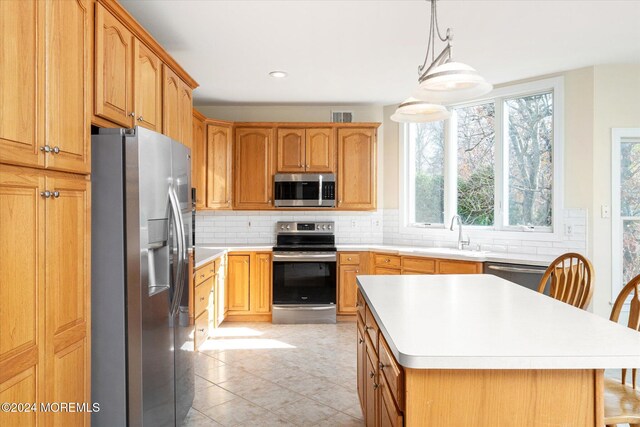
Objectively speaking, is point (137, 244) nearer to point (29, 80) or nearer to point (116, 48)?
point (29, 80)

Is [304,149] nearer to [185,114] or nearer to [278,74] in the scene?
[278,74]

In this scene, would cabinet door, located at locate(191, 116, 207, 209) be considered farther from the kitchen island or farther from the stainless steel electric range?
the kitchen island

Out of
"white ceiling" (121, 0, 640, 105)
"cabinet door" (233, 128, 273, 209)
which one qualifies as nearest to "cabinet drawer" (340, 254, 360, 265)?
"cabinet door" (233, 128, 273, 209)

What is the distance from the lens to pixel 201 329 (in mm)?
3686

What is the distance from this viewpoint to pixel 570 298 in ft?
7.00

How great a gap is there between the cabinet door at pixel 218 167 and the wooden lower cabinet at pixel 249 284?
2.28ft

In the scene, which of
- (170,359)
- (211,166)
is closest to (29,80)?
(170,359)

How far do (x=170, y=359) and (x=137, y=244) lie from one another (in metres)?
0.75

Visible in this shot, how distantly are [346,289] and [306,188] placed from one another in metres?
1.32

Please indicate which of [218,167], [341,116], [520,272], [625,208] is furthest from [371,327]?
[341,116]

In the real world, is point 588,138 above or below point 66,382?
above

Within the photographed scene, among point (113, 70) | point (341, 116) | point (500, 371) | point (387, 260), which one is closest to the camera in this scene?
point (500, 371)

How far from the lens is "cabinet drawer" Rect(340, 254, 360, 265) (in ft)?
A: 15.5

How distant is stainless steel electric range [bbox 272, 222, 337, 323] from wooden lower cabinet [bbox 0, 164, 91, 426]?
296 centimetres
